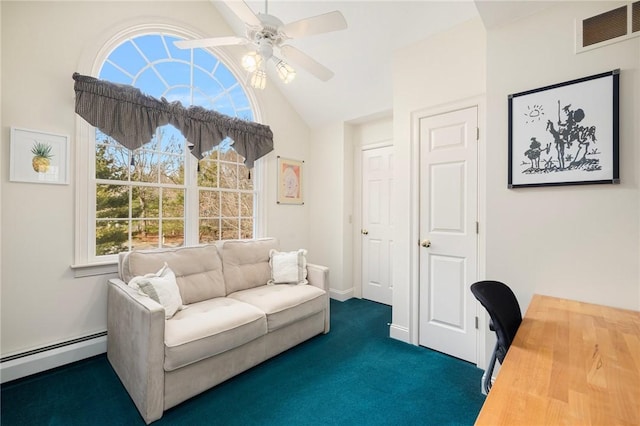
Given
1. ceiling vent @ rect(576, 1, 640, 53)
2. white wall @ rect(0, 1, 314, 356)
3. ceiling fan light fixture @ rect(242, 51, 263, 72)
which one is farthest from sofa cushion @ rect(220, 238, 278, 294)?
ceiling vent @ rect(576, 1, 640, 53)

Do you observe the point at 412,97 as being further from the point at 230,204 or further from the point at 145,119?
the point at 145,119

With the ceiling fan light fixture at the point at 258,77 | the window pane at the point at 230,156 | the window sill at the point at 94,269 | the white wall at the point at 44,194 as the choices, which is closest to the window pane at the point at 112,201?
the white wall at the point at 44,194

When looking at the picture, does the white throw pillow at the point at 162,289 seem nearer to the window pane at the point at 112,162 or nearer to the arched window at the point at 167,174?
the arched window at the point at 167,174

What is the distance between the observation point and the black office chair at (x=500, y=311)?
4.27 ft

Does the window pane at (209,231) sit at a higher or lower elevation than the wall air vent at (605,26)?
lower

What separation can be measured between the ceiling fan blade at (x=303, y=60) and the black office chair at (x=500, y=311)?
179 centimetres

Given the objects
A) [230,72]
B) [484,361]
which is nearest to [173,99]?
[230,72]

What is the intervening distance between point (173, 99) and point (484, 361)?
3.78m

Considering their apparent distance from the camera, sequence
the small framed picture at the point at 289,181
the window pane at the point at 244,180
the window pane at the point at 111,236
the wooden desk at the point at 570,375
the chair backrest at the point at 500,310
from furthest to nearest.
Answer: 1. the small framed picture at the point at 289,181
2. the window pane at the point at 244,180
3. the window pane at the point at 111,236
4. the chair backrest at the point at 500,310
5. the wooden desk at the point at 570,375

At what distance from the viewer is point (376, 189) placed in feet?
12.7

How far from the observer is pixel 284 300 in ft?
8.16

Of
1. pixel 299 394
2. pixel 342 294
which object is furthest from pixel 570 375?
pixel 342 294

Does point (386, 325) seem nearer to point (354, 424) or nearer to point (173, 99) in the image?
point (354, 424)

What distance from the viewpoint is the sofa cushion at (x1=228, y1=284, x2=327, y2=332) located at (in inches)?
92.8
